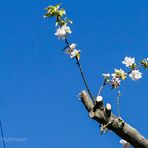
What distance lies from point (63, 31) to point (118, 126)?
76.1 inches

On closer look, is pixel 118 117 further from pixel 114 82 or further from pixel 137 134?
pixel 114 82

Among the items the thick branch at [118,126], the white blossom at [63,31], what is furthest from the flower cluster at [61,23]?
the thick branch at [118,126]

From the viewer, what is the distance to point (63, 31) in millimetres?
6496

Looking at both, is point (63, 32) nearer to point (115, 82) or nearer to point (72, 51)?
point (72, 51)

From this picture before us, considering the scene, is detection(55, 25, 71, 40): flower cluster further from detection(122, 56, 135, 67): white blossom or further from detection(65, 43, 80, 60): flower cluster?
detection(122, 56, 135, 67): white blossom

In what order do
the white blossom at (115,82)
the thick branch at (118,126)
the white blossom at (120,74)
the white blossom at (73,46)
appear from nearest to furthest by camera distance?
the thick branch at (118,126) < the white blossom at (115,82) < the white blossom at (120,74) < the white blossom at (73,46)

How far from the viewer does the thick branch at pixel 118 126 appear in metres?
5.01

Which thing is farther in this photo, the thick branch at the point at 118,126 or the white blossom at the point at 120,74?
the white blossom at the point at 120,74

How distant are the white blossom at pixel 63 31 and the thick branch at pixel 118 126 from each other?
1595 mm

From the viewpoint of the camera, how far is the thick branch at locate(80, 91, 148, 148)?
5007mm

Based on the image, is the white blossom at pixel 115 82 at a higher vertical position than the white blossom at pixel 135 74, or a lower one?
lower

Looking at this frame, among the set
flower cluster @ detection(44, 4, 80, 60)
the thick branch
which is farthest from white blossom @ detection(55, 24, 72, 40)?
the thick branch

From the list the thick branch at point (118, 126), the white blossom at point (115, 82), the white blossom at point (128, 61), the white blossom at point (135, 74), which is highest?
the white blossom at point (128, 61)

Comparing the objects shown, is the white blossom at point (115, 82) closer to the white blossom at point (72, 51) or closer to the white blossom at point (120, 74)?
the white blossom at point (120, 74)
